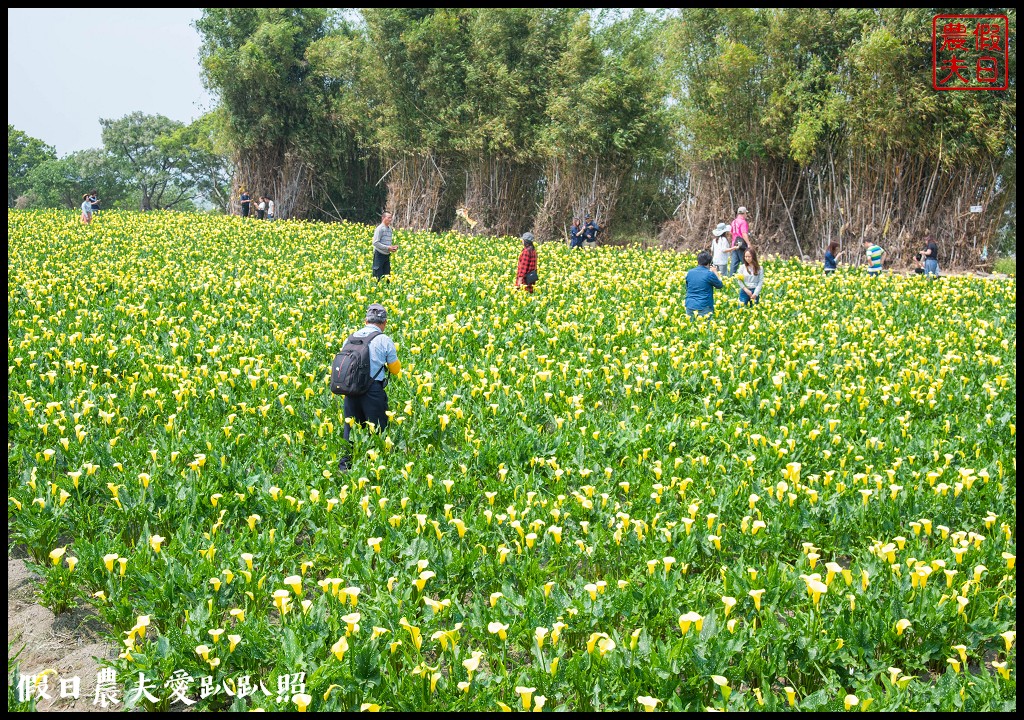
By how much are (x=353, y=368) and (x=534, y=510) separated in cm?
233

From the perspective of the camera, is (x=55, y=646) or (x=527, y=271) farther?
(x=527, y=271)

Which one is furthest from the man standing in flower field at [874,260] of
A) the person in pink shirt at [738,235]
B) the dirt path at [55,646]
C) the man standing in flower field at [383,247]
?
the dirt path at [55,646]

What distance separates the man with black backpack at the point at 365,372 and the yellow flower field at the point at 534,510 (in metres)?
0.28

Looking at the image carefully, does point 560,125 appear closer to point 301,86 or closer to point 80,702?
point 301,86

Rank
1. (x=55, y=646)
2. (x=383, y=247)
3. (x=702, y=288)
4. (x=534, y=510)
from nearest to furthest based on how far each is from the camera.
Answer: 1. (x=55, y=646)
2. (x=534, y=510)
3. (x=702, y=288)
4. (x=383, y=247)

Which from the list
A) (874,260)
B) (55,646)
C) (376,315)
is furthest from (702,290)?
(55,646)

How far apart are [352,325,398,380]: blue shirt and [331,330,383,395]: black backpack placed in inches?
2.8

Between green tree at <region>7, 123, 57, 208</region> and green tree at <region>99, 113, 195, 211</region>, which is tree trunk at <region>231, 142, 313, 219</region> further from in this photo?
green tree at <region>7, 123, 57, 208</region>

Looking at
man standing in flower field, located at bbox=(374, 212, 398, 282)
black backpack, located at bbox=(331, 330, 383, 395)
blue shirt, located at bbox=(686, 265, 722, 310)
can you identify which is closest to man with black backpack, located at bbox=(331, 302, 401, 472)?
black backpack, located at bbox=(331, 330, 383, 395)

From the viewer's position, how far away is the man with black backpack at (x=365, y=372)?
7281 mm

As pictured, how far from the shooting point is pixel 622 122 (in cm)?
2875

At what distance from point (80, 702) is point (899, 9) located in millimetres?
22838

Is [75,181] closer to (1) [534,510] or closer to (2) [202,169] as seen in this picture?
(2) [202,169]

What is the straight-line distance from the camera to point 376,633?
4.30m
